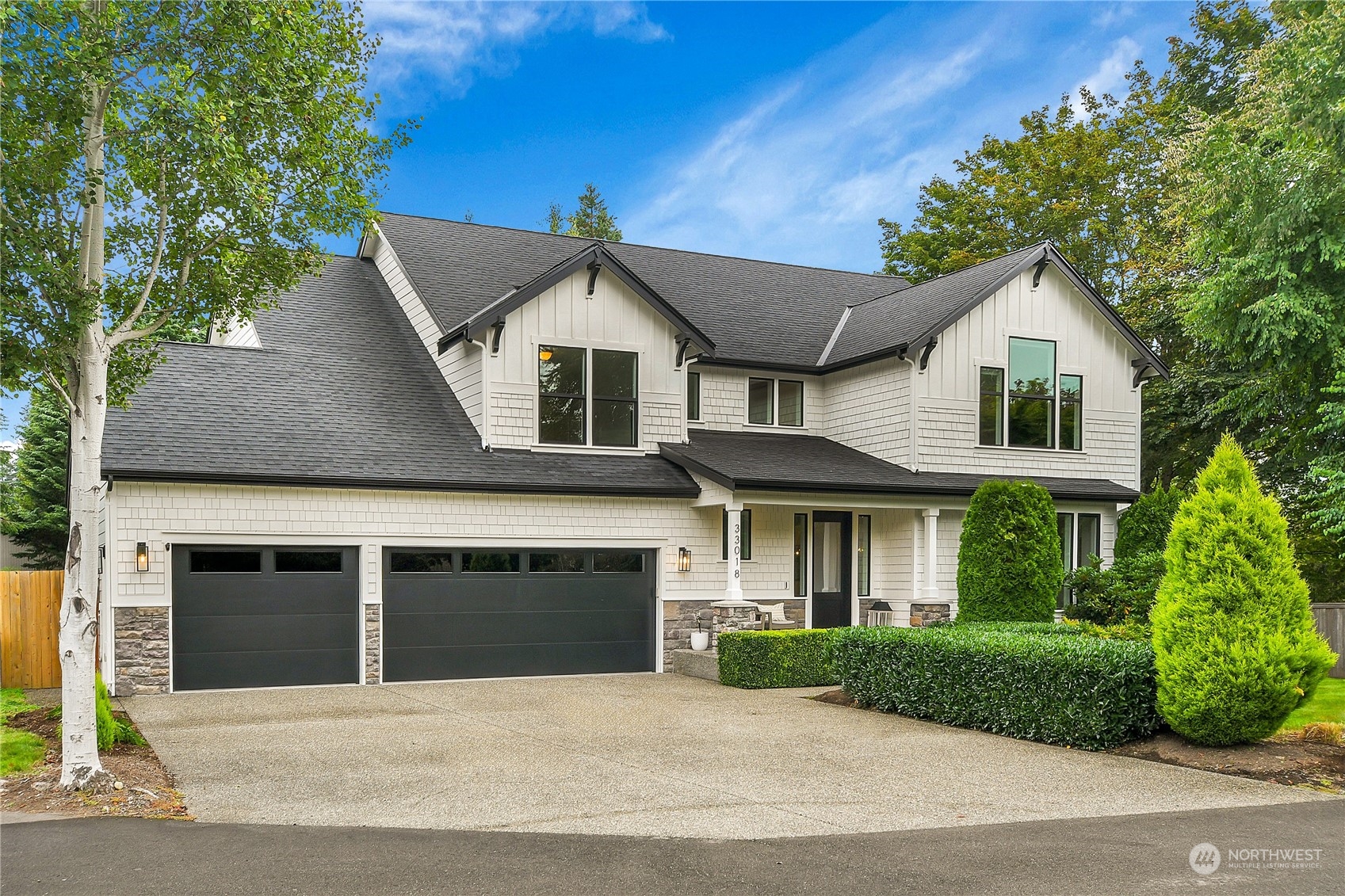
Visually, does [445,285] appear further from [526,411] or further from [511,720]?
[511,720]

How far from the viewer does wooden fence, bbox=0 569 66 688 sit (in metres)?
14.6

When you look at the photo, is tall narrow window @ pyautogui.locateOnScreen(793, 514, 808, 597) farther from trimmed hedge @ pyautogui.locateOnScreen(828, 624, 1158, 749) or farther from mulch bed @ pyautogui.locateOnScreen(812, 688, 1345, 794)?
mulch bed @ pyautogui.locateOnScreen(812, 688, 1345, 794)

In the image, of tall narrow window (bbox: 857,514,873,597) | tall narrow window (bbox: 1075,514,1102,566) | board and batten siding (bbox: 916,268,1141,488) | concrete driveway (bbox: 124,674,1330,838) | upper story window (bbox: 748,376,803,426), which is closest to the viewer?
concrete driveway (bbox: 124,674,1330,838)

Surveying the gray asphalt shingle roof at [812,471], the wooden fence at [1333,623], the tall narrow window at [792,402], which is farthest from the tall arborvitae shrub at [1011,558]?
the tall narrow window at [792,402]

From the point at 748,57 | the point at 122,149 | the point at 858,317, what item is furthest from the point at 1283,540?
the point at 748,57

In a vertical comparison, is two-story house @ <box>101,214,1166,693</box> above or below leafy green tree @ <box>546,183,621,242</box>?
below

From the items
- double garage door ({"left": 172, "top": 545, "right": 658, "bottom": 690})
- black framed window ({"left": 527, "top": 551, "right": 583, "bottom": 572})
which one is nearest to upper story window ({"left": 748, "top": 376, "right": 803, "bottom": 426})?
double garage door ({"left": 172, "top": 545, "right": 658, "bottom": 690})

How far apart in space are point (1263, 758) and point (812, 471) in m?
8.75

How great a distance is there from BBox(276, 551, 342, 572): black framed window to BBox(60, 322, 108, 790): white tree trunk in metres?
5.73

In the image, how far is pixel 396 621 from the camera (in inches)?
590

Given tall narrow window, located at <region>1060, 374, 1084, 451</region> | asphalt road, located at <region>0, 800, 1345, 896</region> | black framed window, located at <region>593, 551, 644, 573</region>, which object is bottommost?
asphalt road, located at <region>0, 800, 1345, 896</region>

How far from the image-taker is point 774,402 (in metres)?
19.8

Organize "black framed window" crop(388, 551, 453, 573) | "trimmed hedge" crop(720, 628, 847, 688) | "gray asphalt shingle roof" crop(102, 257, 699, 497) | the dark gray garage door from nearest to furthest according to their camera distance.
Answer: the dark gray garage door
"gray asphalt shingle roof" crop(102, 257, 699, 497)
"trimmed hedge" crop(720, 628, 847, 688)
"black framed window" crop(388, 551, 453, 573)

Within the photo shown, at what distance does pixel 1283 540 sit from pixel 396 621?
10823mm
